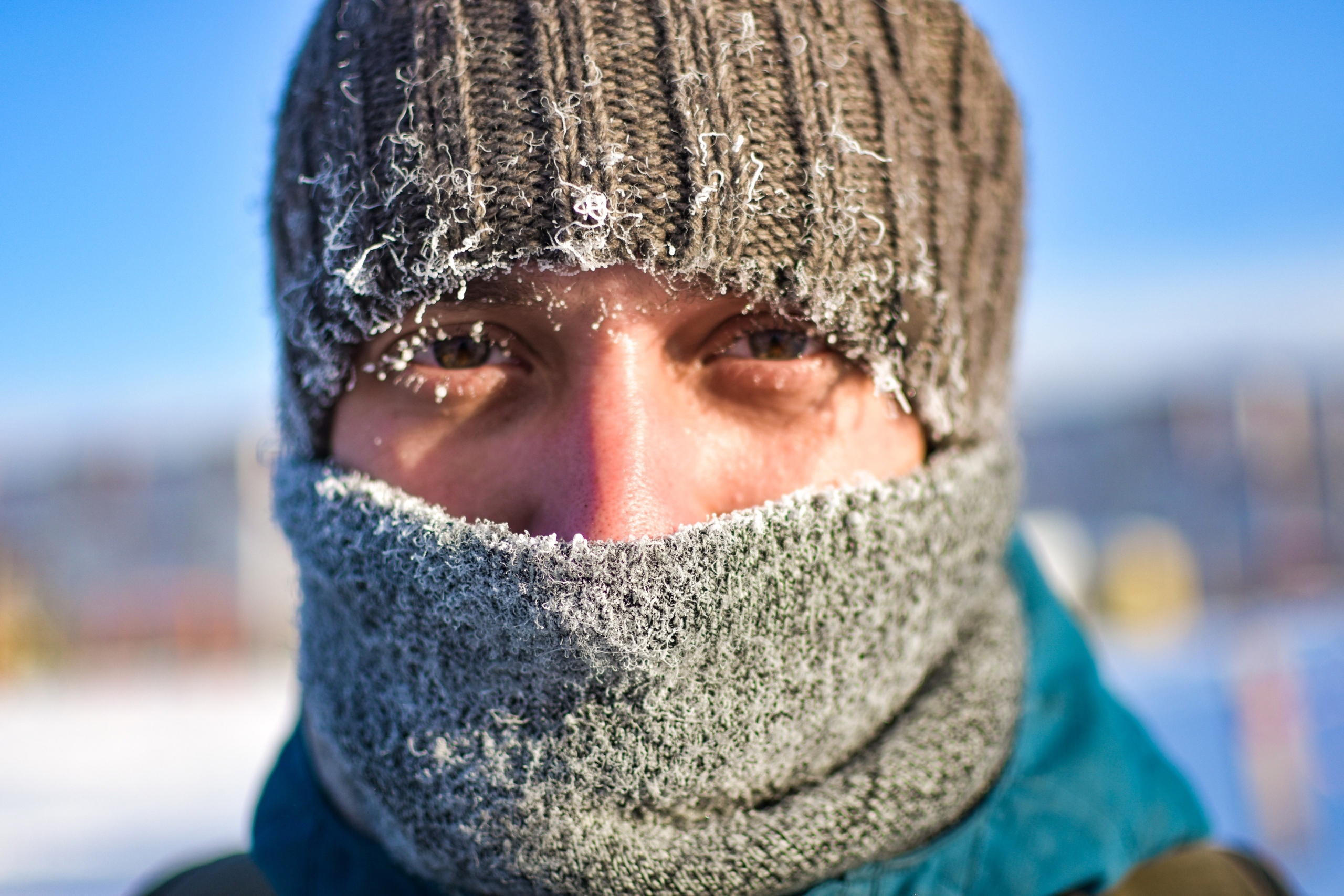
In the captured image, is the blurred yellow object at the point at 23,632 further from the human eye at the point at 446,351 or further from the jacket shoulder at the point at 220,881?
the human eye at the point at 446,351

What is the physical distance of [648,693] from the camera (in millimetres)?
863

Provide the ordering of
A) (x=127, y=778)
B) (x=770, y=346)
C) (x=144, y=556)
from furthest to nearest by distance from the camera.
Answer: (x=144, y=556)
(x=127, y=778)
(x=770, y=346)

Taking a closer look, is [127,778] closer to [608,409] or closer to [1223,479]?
[608,409]

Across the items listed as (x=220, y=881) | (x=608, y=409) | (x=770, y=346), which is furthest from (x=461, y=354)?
(x=220, y=881)

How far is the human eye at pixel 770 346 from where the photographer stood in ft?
3.15

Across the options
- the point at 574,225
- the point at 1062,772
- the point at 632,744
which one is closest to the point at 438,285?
the point at 574,225

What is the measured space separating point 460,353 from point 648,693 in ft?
1.33

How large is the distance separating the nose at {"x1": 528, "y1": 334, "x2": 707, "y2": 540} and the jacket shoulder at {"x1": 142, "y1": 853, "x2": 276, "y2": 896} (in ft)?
2.85

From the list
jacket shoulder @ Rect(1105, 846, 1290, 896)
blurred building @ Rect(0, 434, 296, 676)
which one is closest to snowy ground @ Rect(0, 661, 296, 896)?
jacket shoulder @ Rect(1105, 846, 1290, 896)

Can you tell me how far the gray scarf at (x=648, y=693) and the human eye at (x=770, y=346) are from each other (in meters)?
0.16

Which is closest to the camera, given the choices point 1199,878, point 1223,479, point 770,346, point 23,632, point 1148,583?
point 770,346

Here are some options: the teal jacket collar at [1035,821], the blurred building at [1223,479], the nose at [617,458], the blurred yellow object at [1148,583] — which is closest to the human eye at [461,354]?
the nose at [617,458]

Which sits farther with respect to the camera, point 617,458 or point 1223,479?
point 1223,479

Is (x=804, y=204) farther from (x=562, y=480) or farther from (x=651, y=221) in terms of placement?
(x=562, y=480)
